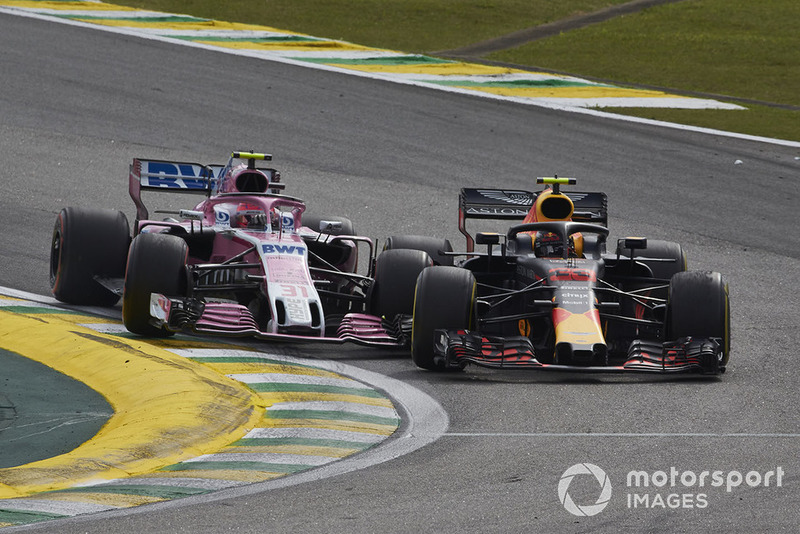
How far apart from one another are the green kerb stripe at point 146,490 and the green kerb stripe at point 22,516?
0.47m

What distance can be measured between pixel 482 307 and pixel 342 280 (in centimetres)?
170

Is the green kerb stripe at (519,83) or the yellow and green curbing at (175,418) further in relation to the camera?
the green kerb stripe at (519,83)

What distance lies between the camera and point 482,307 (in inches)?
454

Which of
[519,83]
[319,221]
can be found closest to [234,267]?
[319,221]

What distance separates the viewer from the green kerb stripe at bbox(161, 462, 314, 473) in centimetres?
748

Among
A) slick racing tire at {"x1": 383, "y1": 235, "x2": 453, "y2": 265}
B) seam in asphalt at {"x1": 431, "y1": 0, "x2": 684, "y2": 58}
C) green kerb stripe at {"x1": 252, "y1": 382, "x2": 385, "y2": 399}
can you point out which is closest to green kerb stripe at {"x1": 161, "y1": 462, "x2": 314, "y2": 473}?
green kerb stripe at {"x1": 252, "y1": 382, "x2": 385, "y2": 399}

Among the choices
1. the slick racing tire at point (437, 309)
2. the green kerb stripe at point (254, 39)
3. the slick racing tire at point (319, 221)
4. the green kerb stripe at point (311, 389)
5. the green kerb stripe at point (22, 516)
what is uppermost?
the green kerb stripe at point (254, 39)

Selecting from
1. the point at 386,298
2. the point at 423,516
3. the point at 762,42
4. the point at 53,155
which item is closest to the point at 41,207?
the point at 53,155

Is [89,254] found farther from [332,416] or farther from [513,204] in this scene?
[332,416]

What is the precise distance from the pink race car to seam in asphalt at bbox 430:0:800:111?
13.4 m

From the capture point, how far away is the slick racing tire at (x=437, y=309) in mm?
10469

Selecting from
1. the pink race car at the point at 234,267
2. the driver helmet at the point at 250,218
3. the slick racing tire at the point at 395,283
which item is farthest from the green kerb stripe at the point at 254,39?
the slick racing tire at the point at 395,283

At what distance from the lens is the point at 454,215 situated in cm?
1773

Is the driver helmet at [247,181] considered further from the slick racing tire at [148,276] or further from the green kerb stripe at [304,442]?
the green kerb stripe at [304,442]
